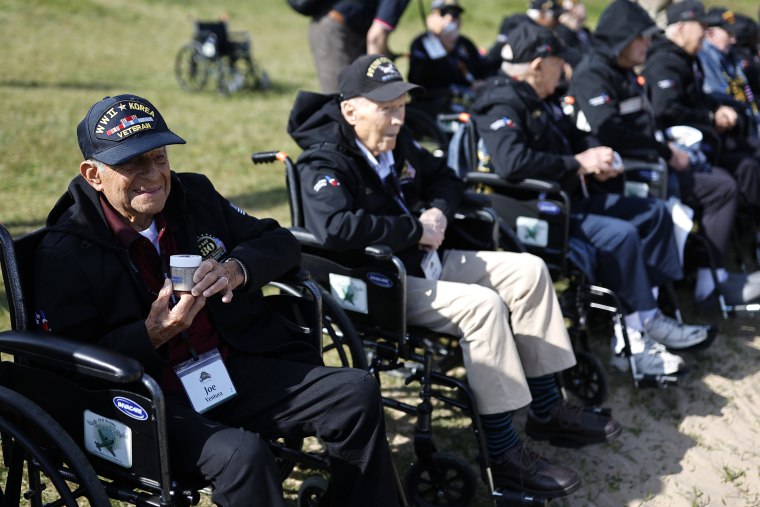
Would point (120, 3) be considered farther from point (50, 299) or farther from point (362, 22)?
point (50, 299)

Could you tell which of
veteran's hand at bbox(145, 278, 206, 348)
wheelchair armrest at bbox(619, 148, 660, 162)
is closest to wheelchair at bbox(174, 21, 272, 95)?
wheelchair armrest at bbox(619, 148, 660, 162)

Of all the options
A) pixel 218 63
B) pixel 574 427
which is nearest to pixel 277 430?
pixel 574 427

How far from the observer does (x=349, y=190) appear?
343 centimetres

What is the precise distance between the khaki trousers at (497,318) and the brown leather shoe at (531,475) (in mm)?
204

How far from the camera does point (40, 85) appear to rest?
12.1 m

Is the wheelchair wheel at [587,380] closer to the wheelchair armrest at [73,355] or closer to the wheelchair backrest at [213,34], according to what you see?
the wheelchair armrest at [73,355]

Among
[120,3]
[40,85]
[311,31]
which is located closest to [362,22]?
[311,31]

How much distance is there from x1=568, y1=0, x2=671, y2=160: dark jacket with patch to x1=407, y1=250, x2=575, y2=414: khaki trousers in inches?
63.3

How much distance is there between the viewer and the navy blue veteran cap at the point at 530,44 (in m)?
4.28

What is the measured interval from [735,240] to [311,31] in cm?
320

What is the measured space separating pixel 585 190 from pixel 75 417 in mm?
3096

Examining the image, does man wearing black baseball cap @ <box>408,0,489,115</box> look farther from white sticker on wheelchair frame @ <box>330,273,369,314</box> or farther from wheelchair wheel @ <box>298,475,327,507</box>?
wheelchair wheel @ <box>298,475,327,507</box>

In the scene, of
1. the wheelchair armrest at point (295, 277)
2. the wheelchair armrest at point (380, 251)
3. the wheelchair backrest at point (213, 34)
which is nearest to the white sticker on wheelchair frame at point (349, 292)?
the wheelchair armrest at point (380, 251)

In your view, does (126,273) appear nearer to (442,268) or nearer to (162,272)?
(162,272)
